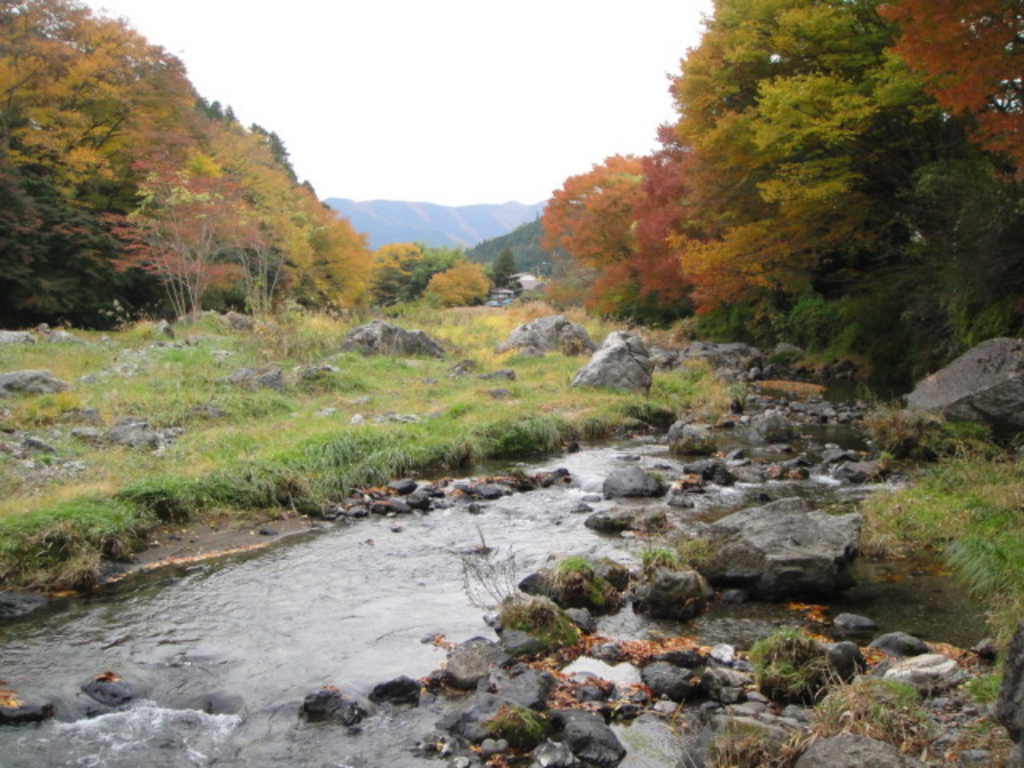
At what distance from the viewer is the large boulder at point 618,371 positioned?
1692 cm

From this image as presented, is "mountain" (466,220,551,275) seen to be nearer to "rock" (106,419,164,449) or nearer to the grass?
"rock" (106,419,164,449)

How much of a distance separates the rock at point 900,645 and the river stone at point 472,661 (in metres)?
2.81

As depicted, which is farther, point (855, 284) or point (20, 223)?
point (20, 223)

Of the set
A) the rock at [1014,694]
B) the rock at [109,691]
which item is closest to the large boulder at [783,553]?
the rock at [1014,694]

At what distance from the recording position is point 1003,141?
11000mm

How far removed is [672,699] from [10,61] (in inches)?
1389

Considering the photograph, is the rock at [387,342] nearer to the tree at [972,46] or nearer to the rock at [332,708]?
the tree at [972,46]

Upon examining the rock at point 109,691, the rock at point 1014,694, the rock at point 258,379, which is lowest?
the rock at point 109,691

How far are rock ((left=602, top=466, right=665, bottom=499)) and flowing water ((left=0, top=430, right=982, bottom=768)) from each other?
1.36 meters

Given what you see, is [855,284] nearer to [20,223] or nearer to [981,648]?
[981,648]

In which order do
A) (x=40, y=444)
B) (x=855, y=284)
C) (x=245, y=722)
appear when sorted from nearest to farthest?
(x=245, y=722), (x=40, y=444), (x=855, y=284)

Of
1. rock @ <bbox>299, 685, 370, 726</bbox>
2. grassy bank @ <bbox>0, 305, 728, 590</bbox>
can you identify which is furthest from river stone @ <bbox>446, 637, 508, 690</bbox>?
grassy bank @ <bbox>0, 305, 728, 590</bbox>

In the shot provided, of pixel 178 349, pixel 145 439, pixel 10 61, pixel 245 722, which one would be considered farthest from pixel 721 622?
pixel 10 61

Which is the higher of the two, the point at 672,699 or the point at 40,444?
the point at 40,444
